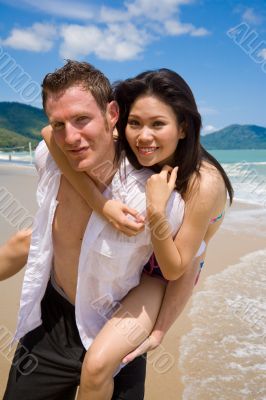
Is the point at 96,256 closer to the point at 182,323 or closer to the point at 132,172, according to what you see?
the point at 132,172

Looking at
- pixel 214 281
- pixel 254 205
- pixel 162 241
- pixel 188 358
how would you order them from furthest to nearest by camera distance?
pixel 254 205 → pixel 214 281 → pixel 188 358 → pixel 162 241

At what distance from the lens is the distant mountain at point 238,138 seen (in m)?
120

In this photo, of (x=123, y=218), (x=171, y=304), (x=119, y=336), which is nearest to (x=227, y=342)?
(x=171, y=304)

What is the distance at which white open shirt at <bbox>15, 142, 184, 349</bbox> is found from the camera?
7.13 feet

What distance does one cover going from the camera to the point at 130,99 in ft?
7.81

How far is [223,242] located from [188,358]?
4.02 meters

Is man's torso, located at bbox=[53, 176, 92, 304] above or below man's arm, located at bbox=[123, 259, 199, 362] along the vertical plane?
above

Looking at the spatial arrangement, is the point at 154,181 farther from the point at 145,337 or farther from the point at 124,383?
the point at 124,383

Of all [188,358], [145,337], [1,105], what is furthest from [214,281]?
[1,105]

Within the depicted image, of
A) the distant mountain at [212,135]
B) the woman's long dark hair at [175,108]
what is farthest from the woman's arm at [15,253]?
the distant mountain at [212,135]

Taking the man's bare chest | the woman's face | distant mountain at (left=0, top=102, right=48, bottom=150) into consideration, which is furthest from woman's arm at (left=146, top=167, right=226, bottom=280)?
distant mountain at (left=0, top=102, right=48, bottom=150)

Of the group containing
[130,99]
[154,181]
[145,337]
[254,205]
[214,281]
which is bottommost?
[254,205]

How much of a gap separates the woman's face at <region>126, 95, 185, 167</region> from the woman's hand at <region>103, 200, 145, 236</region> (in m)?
0.30

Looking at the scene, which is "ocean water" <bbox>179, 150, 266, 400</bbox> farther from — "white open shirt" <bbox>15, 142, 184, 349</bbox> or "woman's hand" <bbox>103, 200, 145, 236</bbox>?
"woman's hand" <bbox>103, 200, 145, 236</bbox>
